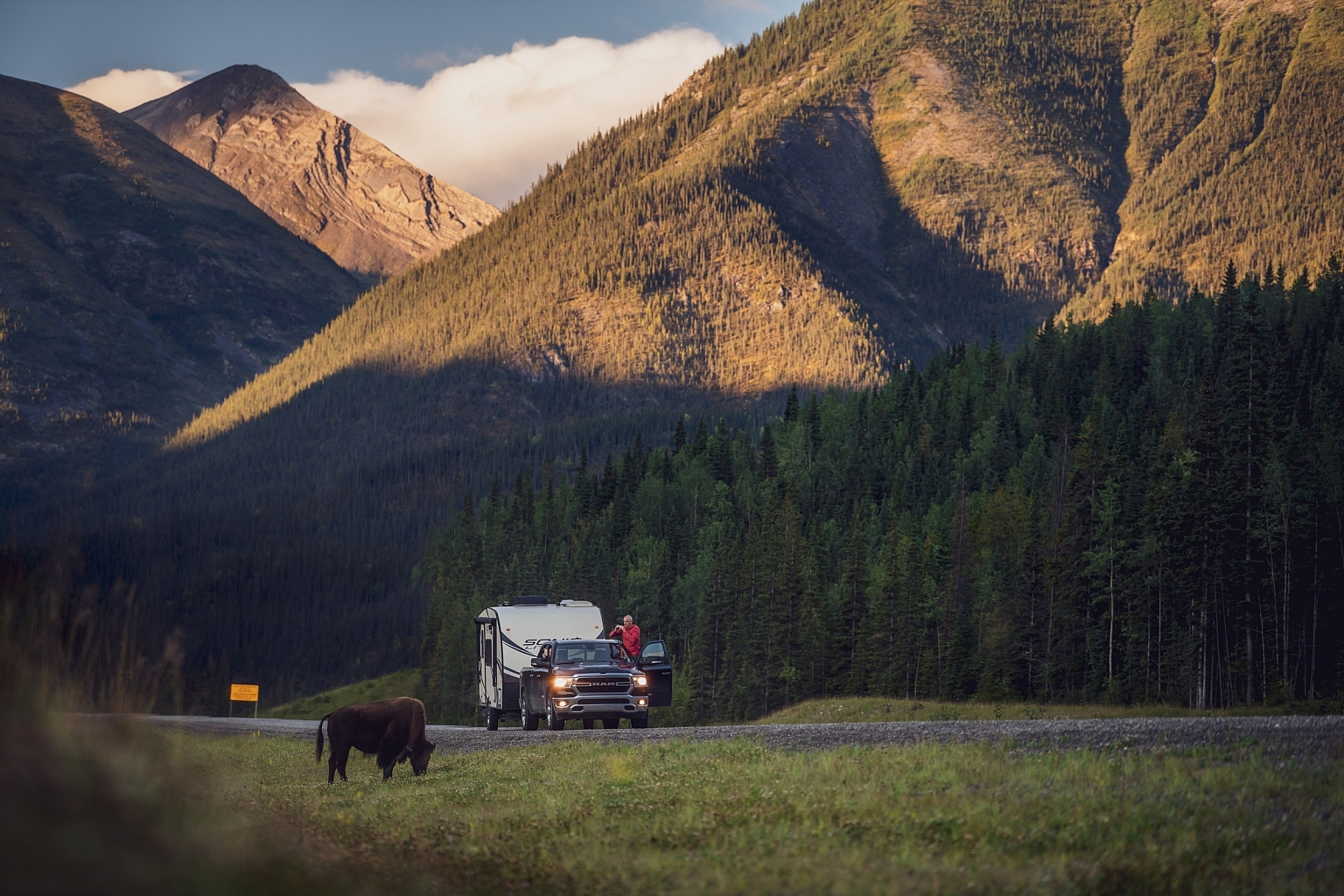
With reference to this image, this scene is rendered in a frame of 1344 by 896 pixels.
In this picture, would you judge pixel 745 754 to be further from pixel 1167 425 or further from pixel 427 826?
pixel 1167 425

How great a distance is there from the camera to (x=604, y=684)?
107 feet

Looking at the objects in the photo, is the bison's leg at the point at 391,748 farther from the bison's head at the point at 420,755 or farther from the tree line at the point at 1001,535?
the tree line at the point at 1001,535

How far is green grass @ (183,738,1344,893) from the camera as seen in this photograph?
10008 mm

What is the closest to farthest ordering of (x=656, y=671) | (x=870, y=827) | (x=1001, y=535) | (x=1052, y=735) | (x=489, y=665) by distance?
(x=870, y=827) < (x=1052, y=735) < (x=656, y=671) < (x=489, y=665) < (x=1001, y=535)

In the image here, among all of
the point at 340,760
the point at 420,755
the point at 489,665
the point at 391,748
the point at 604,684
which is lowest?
the point at 340,760

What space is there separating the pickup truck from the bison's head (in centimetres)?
978

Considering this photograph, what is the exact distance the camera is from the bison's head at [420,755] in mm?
22469

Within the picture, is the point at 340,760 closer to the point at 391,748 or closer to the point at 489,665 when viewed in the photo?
the point at 391,748

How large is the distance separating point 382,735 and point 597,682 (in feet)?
34.3

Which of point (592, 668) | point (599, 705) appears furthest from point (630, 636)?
point (599, 705)

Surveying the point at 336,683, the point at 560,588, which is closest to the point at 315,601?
the point at 336,683

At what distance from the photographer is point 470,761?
23906 millimetres

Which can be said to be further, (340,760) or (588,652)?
(588,652)

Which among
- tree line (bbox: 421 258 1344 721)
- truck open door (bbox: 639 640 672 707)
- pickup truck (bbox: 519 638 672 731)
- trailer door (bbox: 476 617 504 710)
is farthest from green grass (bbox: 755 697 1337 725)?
tree line (bbox: 421 258 1344 721)
